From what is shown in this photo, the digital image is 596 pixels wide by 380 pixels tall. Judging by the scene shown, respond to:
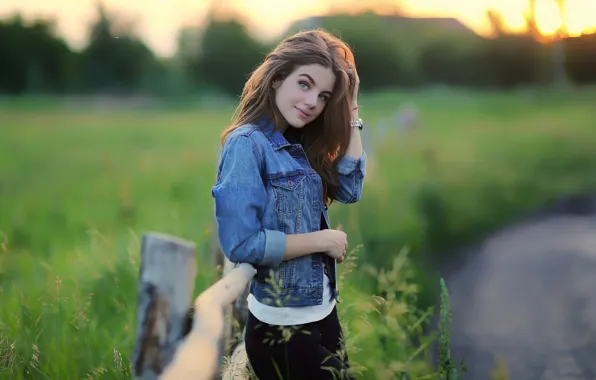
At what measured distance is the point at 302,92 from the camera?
6.17ft

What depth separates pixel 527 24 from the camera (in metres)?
10.6

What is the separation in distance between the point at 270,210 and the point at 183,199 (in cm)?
542

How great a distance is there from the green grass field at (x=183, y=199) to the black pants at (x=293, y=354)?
245 millimetres

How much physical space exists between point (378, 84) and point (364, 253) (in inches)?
251

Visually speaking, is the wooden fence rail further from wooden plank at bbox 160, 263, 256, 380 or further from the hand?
the hand

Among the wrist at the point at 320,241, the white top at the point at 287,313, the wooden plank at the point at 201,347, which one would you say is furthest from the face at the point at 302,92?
the wooden plank at the point at 201,347

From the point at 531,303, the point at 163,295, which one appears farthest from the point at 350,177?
Answer: the point at 531,303

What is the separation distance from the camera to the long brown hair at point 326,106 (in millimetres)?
1898

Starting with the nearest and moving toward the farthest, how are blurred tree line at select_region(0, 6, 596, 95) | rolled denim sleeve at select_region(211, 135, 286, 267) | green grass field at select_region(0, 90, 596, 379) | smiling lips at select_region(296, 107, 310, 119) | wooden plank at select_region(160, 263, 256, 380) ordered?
1. wooden plank at select_region(160, 263, 256, 380)
2. rolled denim sleeve at select_region(211, 135, 286, 267)
3. smiling lips at select_region(296, 107, 310, 119)
4. green grass field at select_region(0, 90, 596, 379)
5. blurred tree line at select_region(0, 6, 596, 95)

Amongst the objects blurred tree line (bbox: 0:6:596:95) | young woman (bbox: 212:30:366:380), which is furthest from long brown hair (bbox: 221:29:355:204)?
blurred tree line (bbox: 0:6:596:95)

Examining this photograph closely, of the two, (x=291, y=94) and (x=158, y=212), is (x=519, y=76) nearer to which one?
(x=158, y=212)

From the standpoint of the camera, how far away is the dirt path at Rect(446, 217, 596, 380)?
15.5ft

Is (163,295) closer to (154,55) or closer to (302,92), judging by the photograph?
(302,92)

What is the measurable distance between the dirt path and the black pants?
2587mm
